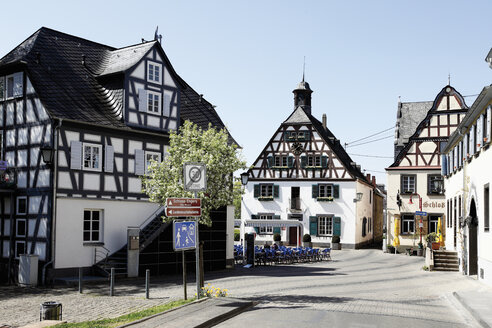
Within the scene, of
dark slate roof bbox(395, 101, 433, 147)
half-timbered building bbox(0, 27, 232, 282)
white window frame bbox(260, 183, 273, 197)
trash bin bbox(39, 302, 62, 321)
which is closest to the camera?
trash bin bbox(39, 302, 62, 321)

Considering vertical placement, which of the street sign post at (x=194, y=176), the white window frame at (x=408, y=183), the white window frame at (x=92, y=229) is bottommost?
the white window frame at (x=92, y=229)

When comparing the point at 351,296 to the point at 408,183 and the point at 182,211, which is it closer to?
the point at 182,211

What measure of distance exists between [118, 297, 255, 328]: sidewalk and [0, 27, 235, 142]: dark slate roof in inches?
430

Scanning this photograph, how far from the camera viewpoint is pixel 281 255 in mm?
30594

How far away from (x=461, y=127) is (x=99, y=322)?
17.7 meters

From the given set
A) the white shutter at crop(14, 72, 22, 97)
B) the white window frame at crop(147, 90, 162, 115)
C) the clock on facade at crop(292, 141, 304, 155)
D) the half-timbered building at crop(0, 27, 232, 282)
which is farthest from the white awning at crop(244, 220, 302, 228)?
the white shutter at crop(14, 72, 22, 97)

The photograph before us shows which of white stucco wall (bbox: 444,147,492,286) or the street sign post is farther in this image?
white stucco wall (bbox: 444,147,492,286)

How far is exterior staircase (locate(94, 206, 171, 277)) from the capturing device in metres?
22.0

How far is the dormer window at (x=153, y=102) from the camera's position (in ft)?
82.1

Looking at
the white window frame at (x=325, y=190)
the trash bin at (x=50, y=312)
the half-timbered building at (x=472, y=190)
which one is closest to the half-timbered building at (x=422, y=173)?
the white window frame at (x=325, y=190)

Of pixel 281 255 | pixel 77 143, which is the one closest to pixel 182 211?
pixel 77 143

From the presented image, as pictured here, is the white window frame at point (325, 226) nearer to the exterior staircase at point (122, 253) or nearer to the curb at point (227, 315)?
the exterior staircase at point (122, 253)

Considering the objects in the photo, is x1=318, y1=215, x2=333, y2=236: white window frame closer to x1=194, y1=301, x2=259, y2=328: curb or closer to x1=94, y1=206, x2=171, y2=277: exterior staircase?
x1=94, y1=206, x2=171, y2=277: exterior staircase

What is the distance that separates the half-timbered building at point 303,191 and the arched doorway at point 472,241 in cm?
2058
